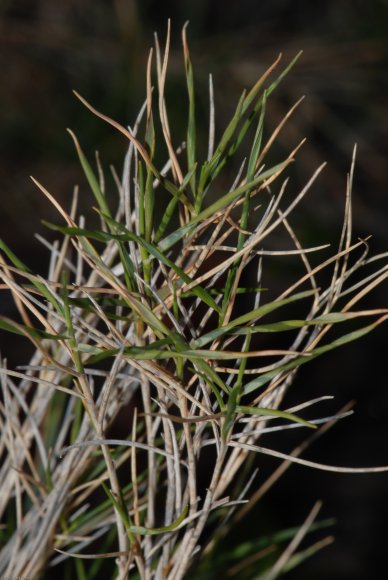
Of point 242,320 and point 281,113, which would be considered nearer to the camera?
point 242,320

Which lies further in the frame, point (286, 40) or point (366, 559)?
point (286, 40)

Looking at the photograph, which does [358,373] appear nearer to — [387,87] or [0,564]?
[387,87]

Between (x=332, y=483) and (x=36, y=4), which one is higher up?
(x=36, y=4)

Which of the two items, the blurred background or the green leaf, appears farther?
the blurred background

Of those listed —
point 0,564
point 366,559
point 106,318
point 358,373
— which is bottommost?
point 366,559

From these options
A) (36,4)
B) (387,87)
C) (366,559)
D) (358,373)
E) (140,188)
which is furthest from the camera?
(36,4)

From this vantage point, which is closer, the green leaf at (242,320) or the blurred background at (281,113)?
the green leaf at (242,320)

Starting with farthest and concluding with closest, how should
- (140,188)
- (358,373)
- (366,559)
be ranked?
(358,373) → (366,559) → (140,188)

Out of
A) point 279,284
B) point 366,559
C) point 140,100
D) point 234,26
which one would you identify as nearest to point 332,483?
point 366,559
